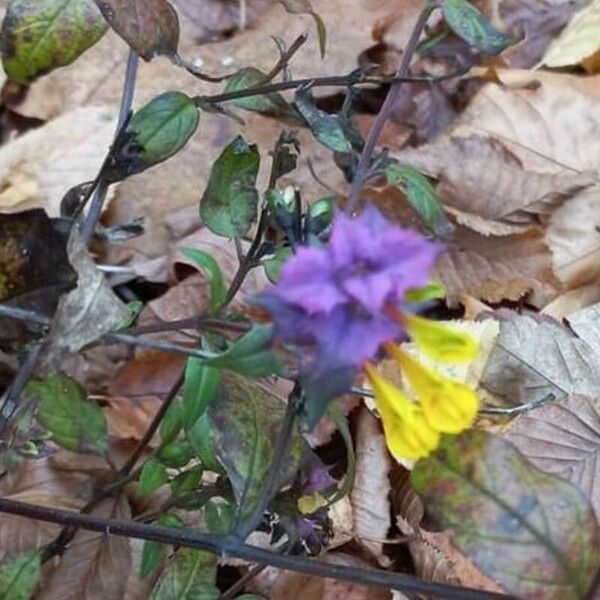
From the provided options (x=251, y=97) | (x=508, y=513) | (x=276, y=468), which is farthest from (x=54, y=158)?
(x=508, y=513)

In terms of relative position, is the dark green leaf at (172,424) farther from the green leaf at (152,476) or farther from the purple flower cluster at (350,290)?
the purple flower cluster at (350,290)

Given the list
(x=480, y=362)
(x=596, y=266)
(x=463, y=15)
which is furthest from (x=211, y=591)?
(x=596, y=266)

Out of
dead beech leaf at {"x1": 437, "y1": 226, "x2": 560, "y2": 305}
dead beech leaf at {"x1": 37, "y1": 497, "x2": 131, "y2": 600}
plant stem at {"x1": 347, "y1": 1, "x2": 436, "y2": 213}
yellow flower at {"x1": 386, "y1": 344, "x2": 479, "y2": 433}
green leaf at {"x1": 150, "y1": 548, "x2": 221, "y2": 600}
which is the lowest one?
dead beech leaf at {"x1": 437, "y1": 226, "x2": 560, "y2": 305}

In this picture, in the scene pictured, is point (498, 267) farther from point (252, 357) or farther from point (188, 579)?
point (252, 357)

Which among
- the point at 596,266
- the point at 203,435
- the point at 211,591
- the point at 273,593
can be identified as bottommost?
the point at 596,266

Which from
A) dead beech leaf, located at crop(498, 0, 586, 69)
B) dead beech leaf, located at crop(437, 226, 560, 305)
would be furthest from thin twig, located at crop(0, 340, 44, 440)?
dead beech leaf, located at crop(498, 0, 586, 69)

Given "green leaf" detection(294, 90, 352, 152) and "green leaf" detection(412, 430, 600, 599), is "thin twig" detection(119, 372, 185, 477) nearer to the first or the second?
"green leaf" detection(294, 90, 352, 152)

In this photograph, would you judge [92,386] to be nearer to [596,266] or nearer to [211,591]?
[211,591]
